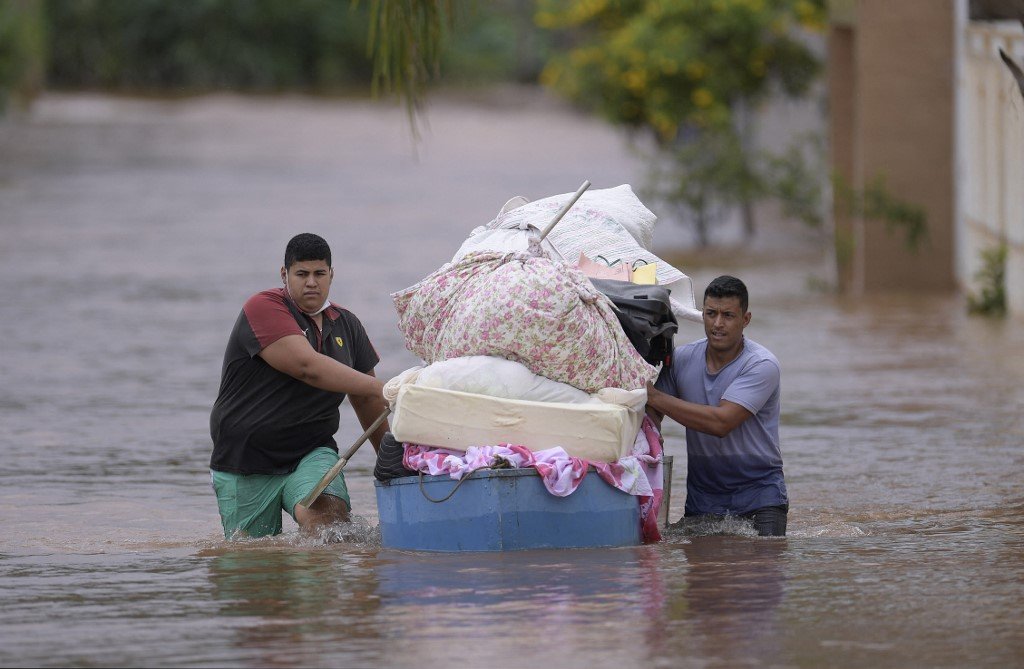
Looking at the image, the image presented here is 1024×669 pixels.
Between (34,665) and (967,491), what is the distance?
5289mm

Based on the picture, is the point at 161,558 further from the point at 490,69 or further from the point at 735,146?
the point at 490,69

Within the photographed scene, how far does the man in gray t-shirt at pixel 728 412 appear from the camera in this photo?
750cm

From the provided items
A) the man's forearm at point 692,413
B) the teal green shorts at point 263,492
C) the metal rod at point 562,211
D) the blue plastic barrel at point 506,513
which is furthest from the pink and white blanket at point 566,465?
the metal rod at point 562,211

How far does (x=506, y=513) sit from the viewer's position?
280 inches

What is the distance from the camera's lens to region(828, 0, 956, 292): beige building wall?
19.8m

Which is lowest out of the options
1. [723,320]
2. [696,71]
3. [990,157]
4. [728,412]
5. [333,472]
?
[333,472]

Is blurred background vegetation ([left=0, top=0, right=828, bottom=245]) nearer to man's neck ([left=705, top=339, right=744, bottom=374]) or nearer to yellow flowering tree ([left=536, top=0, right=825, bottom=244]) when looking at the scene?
yellow flowering tree ([left=536, top=0, right=825, bottom=244])

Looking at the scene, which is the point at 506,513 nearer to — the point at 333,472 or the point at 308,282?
the point at 333,472

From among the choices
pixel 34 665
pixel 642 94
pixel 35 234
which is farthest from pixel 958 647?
pixel 35 234

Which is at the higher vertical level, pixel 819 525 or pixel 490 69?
pixel 490 69

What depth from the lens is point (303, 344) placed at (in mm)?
7719

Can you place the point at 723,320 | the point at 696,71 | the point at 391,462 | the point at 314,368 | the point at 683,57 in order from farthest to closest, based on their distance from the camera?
the point at 696,71
the point at 683,57
the point at 314,368
the point at 723,320
the point at 391,462

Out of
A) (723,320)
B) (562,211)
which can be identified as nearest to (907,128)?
(723,320)

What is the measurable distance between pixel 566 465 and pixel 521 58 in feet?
219
